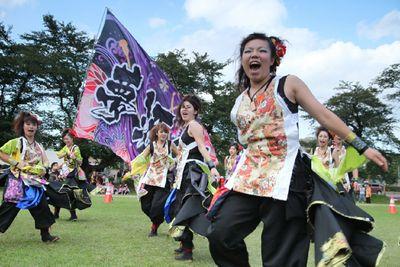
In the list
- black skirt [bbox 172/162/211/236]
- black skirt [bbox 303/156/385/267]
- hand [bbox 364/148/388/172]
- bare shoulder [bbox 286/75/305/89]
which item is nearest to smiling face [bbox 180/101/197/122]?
black skirt [bbox 172/162/211/236]

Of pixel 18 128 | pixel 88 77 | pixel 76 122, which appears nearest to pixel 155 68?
pixel 88 77

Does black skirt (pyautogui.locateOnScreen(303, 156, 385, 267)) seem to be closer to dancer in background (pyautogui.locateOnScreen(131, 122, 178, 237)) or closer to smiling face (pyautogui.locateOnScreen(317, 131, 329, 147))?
dancer in background (pyautogui.locateOnScreen(131, 122, 178, 237))

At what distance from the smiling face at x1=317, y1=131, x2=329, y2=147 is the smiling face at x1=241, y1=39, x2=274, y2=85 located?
5.03m

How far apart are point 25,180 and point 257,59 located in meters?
4.48

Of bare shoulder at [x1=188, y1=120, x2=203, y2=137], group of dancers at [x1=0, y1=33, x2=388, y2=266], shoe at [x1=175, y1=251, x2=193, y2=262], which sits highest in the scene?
bare shoulder at [x1=188, y1=120, x2=203, y2=137]

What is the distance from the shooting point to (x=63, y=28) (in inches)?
1645

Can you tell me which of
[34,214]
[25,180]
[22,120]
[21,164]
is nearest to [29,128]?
[22,120]

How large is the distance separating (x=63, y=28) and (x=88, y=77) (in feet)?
101

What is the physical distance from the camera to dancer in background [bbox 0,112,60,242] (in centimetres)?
654

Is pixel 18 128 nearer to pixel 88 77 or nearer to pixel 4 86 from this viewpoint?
pixel 88 77

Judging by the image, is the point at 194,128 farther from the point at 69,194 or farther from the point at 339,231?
the point at 69,194

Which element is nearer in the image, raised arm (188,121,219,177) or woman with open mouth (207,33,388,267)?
woman with open mouth (207,33,388,267)

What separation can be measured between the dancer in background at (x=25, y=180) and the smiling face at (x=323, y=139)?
4.88 metres

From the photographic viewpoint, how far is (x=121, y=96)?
556 inches
